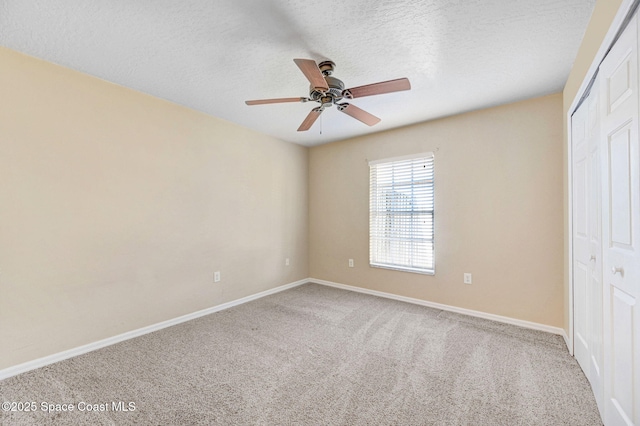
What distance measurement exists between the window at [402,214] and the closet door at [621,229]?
2.13 m

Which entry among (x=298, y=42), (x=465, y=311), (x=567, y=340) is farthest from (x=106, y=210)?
(x=567, y=340)

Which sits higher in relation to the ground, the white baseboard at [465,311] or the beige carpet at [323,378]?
the white baseboard at [465,311]

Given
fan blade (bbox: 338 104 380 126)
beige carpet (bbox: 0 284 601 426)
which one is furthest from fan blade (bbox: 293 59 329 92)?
beige carpet (bbox: 0 284 601 426)

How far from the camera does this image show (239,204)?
148 inches

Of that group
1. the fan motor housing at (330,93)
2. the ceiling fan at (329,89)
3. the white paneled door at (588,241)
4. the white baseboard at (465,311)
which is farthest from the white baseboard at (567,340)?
the fan motor housing at (330,93)

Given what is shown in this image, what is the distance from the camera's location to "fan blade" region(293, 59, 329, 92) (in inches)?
64.9

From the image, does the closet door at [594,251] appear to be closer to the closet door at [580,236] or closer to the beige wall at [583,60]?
the closet door at [580,236]

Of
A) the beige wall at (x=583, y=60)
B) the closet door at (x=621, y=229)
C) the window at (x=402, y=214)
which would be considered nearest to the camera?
the closet door at (x=621, y=229)

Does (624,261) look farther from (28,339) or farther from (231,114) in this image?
(28,339)

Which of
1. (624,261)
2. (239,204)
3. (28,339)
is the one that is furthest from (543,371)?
(28,339)

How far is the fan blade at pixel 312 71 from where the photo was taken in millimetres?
1648

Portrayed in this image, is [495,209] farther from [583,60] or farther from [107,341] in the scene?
[107,341]

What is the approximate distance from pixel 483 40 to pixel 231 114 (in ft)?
8.84

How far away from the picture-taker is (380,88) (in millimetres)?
1883
